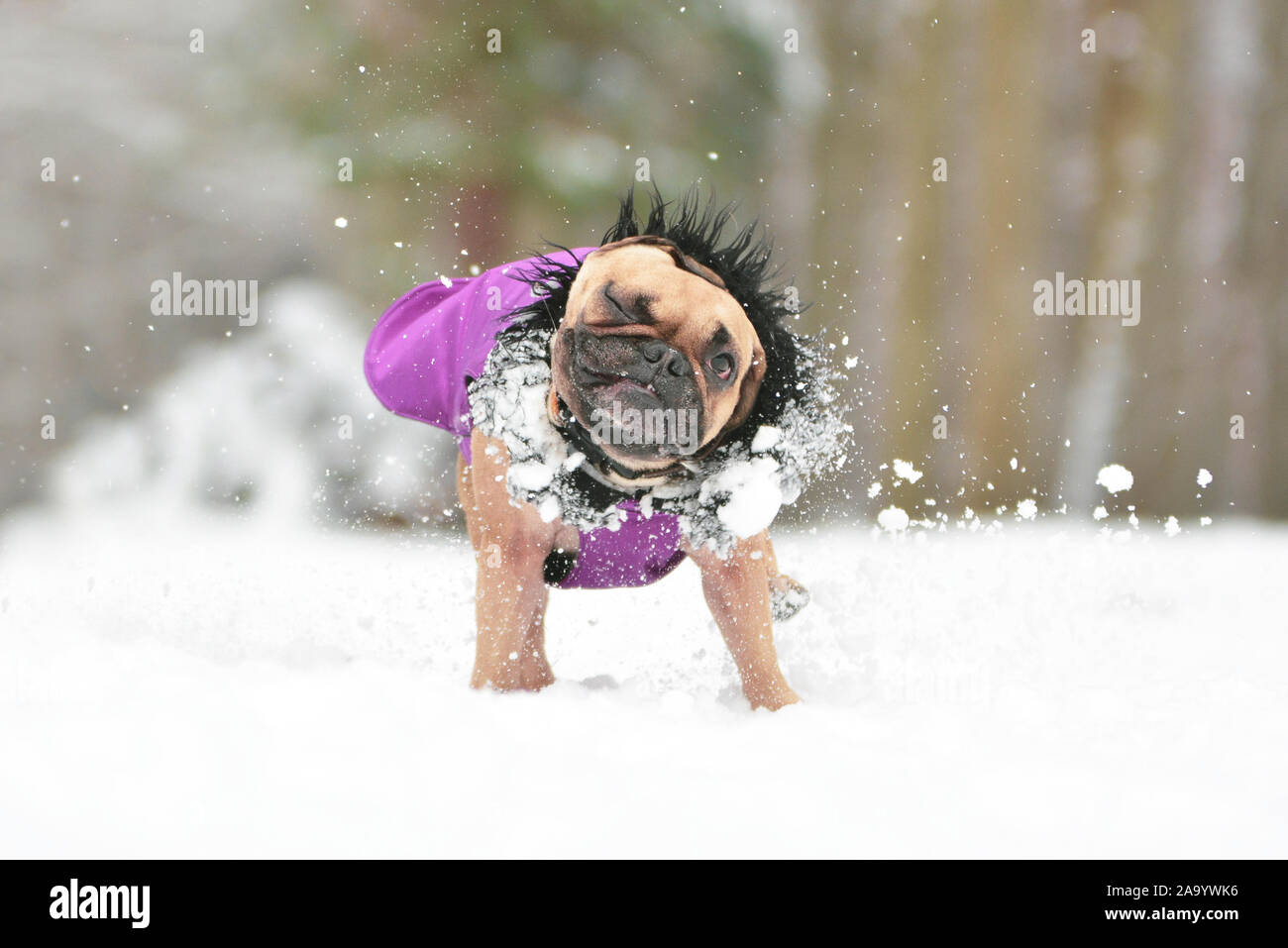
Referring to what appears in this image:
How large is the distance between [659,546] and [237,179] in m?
5.78

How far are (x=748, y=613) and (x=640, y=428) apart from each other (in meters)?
0.63

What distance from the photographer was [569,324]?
2018 mm

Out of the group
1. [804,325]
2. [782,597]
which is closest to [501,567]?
[782,597]

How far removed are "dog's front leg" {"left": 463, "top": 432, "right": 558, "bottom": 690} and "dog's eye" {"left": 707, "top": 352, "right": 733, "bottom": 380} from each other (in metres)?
0.59

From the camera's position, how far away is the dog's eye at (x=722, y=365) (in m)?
1.97

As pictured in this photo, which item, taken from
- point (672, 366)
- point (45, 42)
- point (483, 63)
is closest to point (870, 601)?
point (672, 366)

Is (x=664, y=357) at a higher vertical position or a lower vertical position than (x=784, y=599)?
higher

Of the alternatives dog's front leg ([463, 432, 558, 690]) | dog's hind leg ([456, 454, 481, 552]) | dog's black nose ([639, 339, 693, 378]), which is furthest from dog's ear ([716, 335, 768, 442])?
dog's hind leg ([456, 454, 481, 552])

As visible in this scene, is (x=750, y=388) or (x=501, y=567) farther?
(x=501, y=567)

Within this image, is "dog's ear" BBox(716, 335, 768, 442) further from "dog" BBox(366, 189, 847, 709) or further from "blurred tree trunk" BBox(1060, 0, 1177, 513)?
"blurred tree trunk" BBox(1060, 0, 1177, 513)

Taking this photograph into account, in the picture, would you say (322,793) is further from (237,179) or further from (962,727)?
(237,179)

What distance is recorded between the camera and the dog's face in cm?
192

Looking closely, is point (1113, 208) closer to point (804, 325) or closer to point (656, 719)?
point (804, 325)

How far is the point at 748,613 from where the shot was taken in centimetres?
239
